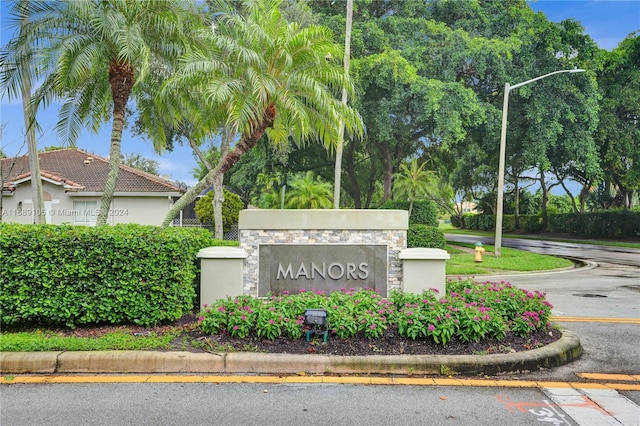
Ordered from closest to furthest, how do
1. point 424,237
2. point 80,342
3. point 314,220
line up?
1. point 80,342
2. point 314,220
3. point 424,237

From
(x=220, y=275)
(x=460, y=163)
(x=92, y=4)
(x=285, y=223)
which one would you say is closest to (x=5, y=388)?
(x=220, y=275)

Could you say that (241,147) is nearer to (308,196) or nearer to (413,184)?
(308,196)

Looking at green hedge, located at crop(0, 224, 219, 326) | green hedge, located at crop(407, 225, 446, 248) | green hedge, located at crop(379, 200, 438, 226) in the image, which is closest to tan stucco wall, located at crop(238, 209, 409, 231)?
green hedge, located at crop(0, 224, 219, 326)

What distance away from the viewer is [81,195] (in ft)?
73.9

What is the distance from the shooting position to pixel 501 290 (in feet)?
22.1

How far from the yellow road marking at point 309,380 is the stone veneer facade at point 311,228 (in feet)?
8.74

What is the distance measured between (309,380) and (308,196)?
24261mm

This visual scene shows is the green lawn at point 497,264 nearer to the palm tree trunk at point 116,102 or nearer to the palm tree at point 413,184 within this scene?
the palm tree at point 413,184

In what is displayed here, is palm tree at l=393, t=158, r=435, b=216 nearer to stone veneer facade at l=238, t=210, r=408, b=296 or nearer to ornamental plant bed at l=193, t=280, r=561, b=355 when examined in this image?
stone veneer facade at l=238, t=210, r=408, b=296

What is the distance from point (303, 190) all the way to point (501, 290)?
2287 centimetres

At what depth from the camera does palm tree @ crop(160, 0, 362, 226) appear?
9992 millimetres

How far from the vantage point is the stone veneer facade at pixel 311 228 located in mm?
7371

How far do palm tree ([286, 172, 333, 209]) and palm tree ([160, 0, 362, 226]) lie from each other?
17.3m

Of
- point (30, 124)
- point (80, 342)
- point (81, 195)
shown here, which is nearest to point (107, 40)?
point (30, 124)
